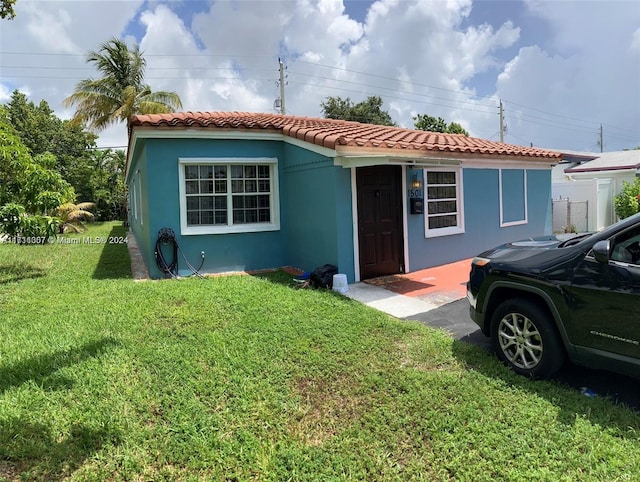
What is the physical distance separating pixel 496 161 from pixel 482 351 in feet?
25.9

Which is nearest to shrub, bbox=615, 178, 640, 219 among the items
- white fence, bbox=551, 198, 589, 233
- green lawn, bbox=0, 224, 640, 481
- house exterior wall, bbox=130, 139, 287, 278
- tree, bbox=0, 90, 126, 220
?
white fence, bbox=551, 198, 589, 233

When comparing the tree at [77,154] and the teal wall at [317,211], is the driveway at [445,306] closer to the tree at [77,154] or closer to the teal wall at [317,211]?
the teal wall at [317,211]

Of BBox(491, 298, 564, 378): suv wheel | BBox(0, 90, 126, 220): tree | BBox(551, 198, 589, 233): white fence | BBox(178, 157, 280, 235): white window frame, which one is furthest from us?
BBox(0, 90, 126, 220): tree

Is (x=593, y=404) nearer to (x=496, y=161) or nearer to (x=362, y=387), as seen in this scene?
(x=362, y=387)

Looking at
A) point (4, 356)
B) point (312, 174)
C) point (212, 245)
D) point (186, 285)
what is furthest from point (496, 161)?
point (4, 356)

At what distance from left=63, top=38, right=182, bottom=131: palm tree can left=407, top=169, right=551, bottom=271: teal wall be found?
1573cm

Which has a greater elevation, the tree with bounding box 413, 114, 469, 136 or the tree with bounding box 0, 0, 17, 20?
the tree with bounding box 413, 114, 469, 136

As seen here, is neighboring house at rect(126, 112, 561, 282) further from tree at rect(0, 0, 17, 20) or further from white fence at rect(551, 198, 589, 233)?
white fence at rect(551, 198, 589, 233)

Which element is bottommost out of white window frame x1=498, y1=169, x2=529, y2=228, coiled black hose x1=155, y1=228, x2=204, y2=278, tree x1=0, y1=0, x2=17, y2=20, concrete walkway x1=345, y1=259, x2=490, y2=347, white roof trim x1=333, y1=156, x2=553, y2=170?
concrete walkway x1=345, y1=259, x2=490, y2=347

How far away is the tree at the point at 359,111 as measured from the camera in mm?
38812

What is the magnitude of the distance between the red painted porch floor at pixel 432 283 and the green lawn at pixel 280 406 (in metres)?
1.94

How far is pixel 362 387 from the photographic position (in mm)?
4156

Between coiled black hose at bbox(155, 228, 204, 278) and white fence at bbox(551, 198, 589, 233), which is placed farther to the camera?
white fence at bbox(551, 198, 589, 233)

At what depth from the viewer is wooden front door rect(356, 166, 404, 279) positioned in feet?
28.8
